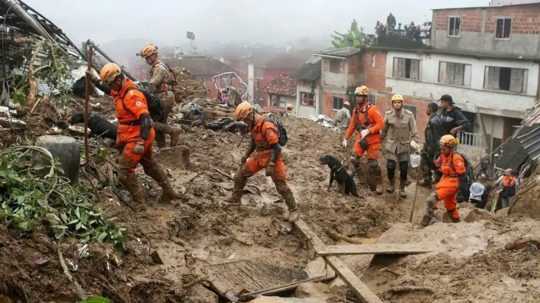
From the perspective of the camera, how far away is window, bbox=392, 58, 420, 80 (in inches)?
1310

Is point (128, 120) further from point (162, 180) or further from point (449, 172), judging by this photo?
point (449, 172)

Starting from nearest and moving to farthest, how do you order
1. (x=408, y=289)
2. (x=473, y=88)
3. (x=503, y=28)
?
1. (x=408, y=289)
2. (x=473, y=88)
3. (x=503, y=28)

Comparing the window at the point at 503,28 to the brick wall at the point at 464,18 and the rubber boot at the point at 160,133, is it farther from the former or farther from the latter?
the rubber boot at the point at 160,133

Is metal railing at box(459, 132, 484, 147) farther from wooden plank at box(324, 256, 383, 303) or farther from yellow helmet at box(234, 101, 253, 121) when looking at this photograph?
wooden plank at box(324, 256, 383, 303)

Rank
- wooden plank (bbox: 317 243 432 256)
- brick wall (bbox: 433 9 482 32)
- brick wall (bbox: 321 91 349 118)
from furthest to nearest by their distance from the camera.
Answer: brick wall (bbox: 321 91 349 118) < brick wall (bbox: 433 9 482 32) < wooden plank (bbox: 317 243 432 256)

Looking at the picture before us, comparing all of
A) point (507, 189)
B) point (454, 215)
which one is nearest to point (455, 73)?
point (507, 189)

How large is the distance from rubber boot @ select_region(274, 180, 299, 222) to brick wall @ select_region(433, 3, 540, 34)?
24.9 m

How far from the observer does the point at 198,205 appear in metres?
8.55

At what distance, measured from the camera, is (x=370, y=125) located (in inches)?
412

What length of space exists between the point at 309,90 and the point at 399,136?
28501 mm

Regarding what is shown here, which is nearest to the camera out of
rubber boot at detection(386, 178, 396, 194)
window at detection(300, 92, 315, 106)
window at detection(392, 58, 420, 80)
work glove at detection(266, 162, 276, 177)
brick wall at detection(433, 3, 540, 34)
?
work glove at detection(266, 162, 276, 177)

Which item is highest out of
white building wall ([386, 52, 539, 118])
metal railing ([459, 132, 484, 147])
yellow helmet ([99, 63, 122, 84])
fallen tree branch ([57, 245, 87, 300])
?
yellow helmet ([99, 63, 122, 84])

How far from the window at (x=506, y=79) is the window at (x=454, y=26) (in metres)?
4.09

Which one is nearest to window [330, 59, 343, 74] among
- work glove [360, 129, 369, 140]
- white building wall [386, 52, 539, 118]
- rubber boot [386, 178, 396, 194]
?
white building wall [386, 52, 539, 118]
